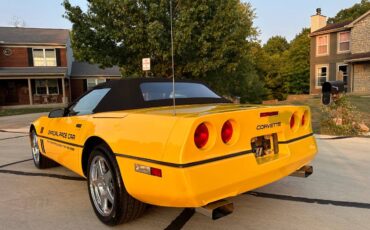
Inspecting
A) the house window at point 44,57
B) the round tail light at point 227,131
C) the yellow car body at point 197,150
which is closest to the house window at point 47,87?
the house window at point 44,57

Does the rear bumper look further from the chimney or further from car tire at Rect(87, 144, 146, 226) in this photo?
the chimney

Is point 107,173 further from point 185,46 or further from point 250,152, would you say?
point 185,46

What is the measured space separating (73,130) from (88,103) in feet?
1.36

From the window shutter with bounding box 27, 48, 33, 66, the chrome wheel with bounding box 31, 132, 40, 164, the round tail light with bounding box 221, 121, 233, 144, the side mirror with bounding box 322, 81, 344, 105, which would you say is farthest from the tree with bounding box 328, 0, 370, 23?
the round tail light with bounding box 221, 121, 233, 144

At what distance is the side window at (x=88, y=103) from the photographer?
12.5 feet

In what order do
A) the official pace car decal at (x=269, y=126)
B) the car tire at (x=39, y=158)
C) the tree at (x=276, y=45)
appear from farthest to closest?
the tree at (x=276, y=45) < the car tire at (x=39, y=158) < the official pace car decal at (x=269, y=126)

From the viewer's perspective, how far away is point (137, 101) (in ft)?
11.8

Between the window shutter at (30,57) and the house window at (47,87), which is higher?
the window shutter at (30,57)

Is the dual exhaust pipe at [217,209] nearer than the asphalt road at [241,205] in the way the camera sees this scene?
Yes

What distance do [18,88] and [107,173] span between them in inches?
1106

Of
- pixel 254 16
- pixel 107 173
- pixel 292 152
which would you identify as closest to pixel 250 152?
pixel 292 152

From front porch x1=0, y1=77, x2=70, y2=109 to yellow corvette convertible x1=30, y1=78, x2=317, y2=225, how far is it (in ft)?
81.3

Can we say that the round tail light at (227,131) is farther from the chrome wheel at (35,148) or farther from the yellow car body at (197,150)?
the chrome wheel at (35,148)

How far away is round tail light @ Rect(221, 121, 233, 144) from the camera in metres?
2.65
